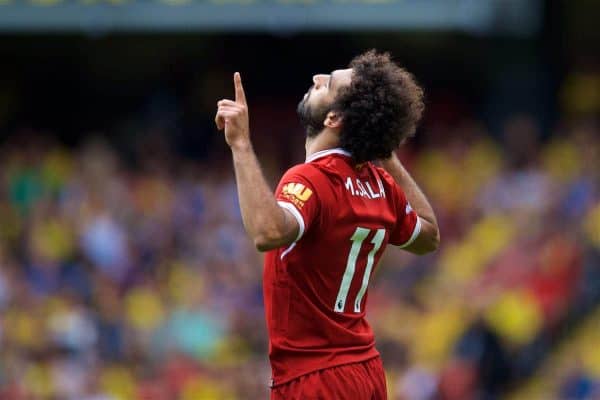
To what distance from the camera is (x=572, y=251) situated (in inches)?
444

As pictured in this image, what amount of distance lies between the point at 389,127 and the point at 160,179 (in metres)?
8.53

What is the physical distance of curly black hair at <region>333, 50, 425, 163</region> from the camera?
484cm

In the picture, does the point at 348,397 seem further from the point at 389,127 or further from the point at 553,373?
the point at 553,373

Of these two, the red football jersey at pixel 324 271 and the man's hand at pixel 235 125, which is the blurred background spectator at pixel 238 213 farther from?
the man's hand at pixel 235 125

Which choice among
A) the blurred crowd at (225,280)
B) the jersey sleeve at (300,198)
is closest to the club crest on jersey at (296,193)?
the jersey sleeve at (300,198)

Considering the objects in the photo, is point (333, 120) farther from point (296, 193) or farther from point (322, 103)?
point (296, 193)

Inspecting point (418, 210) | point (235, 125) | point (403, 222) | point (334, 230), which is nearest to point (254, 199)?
point (235, 125)

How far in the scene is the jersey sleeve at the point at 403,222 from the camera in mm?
5211

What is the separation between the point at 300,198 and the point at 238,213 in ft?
25.8

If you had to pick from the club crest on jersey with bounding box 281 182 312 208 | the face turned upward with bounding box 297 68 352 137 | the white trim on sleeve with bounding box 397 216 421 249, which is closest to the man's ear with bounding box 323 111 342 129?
the face turned upward with bounding box 297 68 352 137

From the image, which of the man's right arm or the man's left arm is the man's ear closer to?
the man's left arm

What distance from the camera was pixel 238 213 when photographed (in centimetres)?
1246

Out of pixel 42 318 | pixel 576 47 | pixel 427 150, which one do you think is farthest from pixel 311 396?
pixel 576 47

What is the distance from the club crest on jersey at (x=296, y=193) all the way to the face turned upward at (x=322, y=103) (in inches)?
14.1
